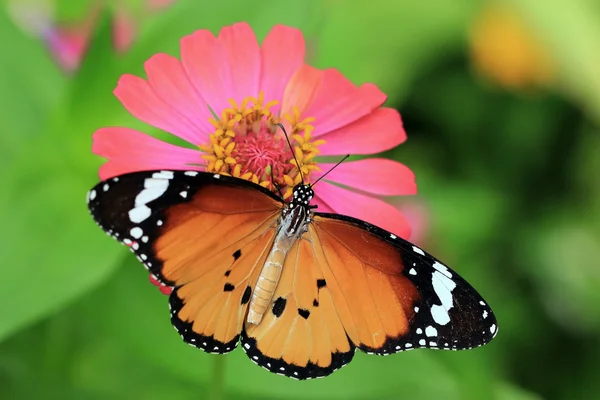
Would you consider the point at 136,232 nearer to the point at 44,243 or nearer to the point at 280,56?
the point at 44,243

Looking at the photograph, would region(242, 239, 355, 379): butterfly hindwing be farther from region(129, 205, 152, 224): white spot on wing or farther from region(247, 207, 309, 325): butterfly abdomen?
region(129, 205, 152, 224): white spot on wing

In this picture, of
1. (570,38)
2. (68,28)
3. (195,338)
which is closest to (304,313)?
(195,338)

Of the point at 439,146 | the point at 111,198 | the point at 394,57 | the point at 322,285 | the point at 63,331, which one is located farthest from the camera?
the point at 439,146

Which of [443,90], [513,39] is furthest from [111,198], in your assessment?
[513,39]

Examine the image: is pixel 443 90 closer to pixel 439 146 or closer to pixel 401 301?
pixel 439 146

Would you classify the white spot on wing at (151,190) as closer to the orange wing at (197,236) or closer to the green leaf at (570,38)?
the orange wing at (197,236)

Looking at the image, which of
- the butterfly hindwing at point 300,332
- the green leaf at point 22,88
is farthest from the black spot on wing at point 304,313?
the green leaf at point 22,88

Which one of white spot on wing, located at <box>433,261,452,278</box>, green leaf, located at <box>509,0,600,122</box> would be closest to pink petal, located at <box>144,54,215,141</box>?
white spot on wing, located at <box>433,261,452,278</box>
